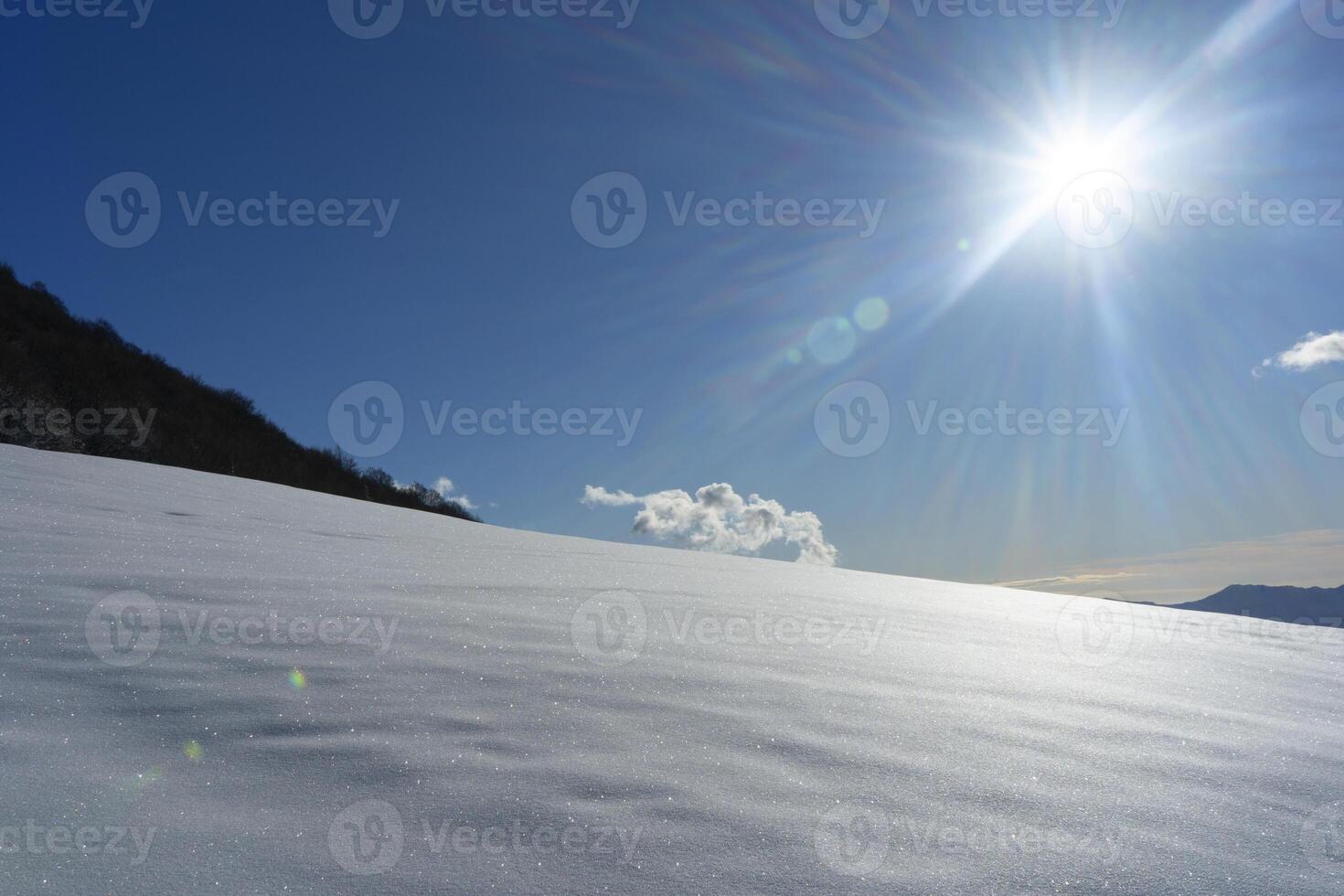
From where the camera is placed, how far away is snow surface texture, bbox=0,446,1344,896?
37.9 inches

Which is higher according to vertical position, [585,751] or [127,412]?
[127,412]

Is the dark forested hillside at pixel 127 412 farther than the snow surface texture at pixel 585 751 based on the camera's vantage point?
Yes

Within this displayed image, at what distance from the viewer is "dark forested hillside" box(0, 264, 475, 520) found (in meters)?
11.1

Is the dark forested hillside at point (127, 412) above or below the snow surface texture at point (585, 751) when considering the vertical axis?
above

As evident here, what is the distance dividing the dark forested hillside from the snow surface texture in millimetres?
10859

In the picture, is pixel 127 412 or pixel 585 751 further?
pixel 127 412

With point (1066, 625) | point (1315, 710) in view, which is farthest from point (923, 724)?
point (1066, 625)

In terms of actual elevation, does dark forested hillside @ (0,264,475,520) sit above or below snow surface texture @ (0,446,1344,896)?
above

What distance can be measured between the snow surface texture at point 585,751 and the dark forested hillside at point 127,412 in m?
10.9

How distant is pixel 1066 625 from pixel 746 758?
10.2 feet

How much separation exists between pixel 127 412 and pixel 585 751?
642 inches

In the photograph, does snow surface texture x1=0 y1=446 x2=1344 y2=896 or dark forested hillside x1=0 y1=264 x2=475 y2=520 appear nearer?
snow surface texture x1=0 y1=446 x2=1344 y2=896

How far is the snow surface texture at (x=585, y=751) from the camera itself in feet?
3.16

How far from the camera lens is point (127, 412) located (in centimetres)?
1380
